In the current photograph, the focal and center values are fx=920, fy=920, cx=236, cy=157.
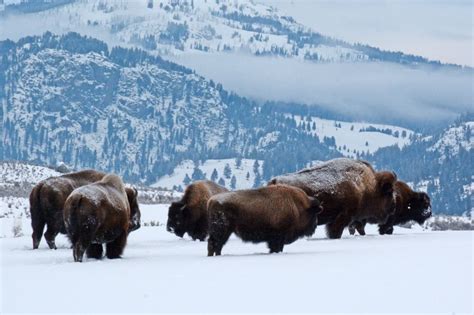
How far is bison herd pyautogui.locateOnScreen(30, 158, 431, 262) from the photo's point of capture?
53.6ft

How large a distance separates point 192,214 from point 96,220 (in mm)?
8146

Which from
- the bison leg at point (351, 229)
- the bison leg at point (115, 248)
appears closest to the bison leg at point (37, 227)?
the bison leg at point (115, 248)

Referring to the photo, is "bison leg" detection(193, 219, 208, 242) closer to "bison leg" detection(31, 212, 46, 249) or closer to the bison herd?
the bison herd

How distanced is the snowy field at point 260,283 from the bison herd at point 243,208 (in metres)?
0.81

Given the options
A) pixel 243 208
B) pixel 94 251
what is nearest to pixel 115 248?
pixel 94 251

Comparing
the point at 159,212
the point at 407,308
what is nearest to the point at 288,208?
the point at 407,308

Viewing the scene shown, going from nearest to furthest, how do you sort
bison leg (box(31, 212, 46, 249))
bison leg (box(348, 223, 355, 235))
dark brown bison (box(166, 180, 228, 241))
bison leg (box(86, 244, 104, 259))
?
bison leg (box(86, 244, 104, 259))
bison leg (box(31, 212, 46, 249))
bison leg (box(348, 223, 355, 235))
dark brown bison (box(166, 180, 228, 241))

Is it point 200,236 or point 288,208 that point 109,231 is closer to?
point 288,208

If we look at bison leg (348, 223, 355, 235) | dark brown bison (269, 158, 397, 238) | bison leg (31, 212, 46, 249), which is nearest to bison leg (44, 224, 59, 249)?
bison leg (31, 212, 46, 249)

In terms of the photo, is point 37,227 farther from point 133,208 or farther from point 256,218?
point 256,218

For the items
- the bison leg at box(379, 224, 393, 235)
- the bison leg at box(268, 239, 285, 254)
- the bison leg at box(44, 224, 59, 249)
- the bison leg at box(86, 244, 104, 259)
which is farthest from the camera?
the bison leg at box(379, 224, 393, 235)

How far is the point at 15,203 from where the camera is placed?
47281 mm

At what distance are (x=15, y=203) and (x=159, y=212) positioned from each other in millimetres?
11366

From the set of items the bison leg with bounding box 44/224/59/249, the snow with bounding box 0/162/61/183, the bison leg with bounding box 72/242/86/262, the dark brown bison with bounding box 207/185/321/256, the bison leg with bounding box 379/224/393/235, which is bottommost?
the snow with bounding box 0/162/61/183
